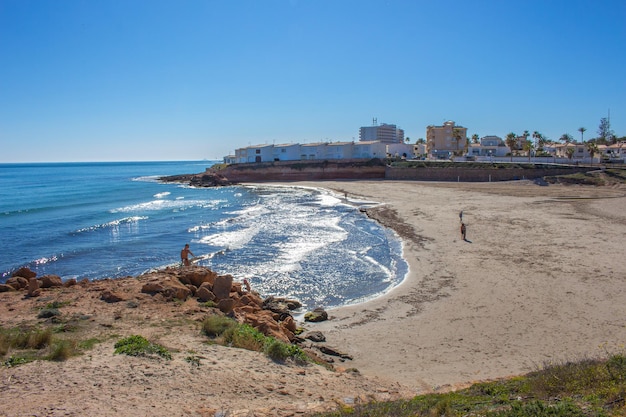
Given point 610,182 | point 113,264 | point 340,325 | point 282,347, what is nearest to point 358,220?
point 113,264

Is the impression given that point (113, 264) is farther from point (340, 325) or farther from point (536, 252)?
point (536, 252)

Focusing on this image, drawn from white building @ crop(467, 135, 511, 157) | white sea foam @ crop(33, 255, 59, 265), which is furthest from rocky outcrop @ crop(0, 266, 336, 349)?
white building @ crop(467, 135, 511, 157)

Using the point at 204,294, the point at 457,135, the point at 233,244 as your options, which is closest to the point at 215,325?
the point at 204,294

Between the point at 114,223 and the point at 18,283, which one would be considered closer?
the point at 18,283

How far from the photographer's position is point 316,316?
48.9ft

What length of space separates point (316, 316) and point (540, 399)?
28.4 ft

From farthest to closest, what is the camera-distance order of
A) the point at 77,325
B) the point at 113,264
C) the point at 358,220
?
the point at 358,220 → the point at 113,264 → the point at 77,325

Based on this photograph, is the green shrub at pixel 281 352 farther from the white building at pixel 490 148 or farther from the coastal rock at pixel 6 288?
the white building at pixel 490 148

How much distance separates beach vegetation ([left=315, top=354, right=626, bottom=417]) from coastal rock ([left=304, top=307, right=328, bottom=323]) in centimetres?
696

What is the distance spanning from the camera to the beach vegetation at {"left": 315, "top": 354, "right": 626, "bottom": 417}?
635cm

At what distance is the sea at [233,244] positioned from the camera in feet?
66.1

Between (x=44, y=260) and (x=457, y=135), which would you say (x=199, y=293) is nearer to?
(x=44, y=260)

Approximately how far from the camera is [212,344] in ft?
33.6

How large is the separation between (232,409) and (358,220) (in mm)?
29383
